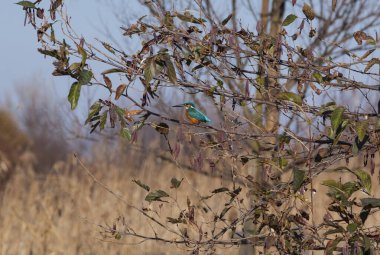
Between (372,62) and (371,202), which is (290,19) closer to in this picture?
(372,62)

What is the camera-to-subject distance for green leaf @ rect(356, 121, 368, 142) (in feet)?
7.85

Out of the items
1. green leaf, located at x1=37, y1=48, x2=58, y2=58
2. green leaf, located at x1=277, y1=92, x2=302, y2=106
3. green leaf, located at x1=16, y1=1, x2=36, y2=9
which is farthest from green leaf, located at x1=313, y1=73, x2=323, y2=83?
green leaf, located at x1=16, y1=1, x2=36, y2=9

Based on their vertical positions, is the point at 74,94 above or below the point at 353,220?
above

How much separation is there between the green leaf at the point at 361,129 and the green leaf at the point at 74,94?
0.91 m

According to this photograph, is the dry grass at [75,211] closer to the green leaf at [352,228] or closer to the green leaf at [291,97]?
the green leaf at [291,97]

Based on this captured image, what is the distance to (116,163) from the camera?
10.9 meters

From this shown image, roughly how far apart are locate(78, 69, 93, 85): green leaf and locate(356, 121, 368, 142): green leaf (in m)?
0.88

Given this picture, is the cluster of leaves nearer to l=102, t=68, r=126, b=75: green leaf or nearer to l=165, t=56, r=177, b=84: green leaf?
l=165, t=56, r=177, b=84: green leaf

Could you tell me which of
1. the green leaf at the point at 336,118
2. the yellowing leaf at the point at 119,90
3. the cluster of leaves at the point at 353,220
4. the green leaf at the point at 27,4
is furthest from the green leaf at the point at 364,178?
the green leaf at the point at 27,4

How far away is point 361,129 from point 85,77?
908 millimetres

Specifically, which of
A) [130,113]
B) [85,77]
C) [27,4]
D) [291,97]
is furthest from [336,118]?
[27,4]

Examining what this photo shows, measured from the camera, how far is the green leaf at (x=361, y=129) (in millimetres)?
2393

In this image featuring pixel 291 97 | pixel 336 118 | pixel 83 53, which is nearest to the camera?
pixel 336 118

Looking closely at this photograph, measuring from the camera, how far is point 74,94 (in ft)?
8.11
